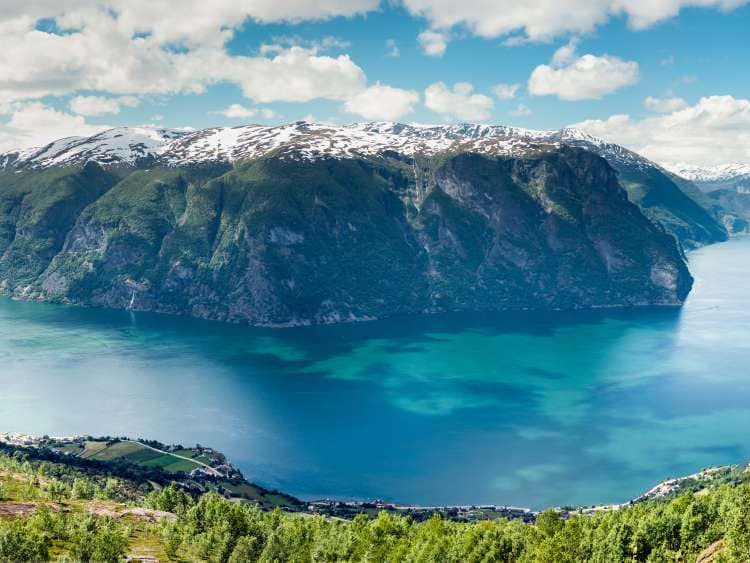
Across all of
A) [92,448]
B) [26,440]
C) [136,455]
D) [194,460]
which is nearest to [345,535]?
[194,460]

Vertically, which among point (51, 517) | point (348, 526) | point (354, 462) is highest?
point (51, 517)

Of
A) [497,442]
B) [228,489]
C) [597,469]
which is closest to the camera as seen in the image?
[228,489]

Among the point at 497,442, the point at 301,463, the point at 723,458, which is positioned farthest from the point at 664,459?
the point at 301,463

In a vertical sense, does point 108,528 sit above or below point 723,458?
above

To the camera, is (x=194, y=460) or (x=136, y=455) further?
(x=136, y=455)

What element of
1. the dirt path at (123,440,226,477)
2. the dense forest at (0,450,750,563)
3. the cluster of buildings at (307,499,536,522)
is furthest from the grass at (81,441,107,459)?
the dense forest at (0,450,750,563)

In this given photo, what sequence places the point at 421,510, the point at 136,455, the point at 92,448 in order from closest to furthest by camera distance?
1. the point at 421,510
2. the point at 136,455
3. the point at 92,448

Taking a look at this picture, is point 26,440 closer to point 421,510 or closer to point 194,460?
point 194,460

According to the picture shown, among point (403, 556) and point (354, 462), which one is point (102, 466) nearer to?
point (354, 462)

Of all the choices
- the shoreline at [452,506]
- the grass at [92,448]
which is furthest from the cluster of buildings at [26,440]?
the grass at [92,448]
